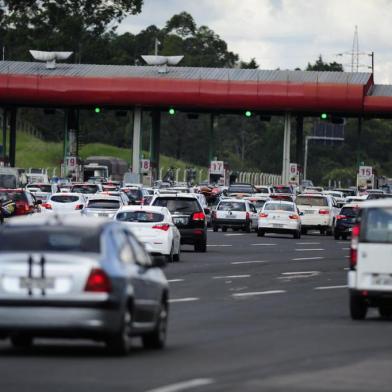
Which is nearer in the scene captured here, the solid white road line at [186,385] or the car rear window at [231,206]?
the solid white road line at [186,385]

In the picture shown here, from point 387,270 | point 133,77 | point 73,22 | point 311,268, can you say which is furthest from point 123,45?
point 387,270

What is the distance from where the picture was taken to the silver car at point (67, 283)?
15.1 metres

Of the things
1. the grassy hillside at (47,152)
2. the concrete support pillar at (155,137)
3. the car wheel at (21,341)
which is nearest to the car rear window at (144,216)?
the car wheel at (21,341)

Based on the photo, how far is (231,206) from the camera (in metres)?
65.1

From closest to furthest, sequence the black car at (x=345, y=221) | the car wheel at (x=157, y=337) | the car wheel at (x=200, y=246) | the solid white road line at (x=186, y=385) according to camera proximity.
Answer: the solid white road line at (x=186, y=385) < the car wheel at (x=157, y=337) < the car wheel at (x=200, y=246) < the black car at (x=345, y=221)

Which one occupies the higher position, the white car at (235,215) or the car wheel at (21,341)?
the car wheel at (21,341)

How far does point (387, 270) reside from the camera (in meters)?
22.0

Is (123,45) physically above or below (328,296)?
above

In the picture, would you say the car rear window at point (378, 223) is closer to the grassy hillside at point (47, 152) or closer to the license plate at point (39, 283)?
the license plate at point (39, 283)

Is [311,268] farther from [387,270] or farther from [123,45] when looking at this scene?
[123,45]

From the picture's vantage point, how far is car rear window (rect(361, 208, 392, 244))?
2203cm

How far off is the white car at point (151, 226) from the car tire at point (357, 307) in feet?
50.2

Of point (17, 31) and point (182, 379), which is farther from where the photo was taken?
point (17, 31)

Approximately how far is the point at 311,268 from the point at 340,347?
20.9 metres
